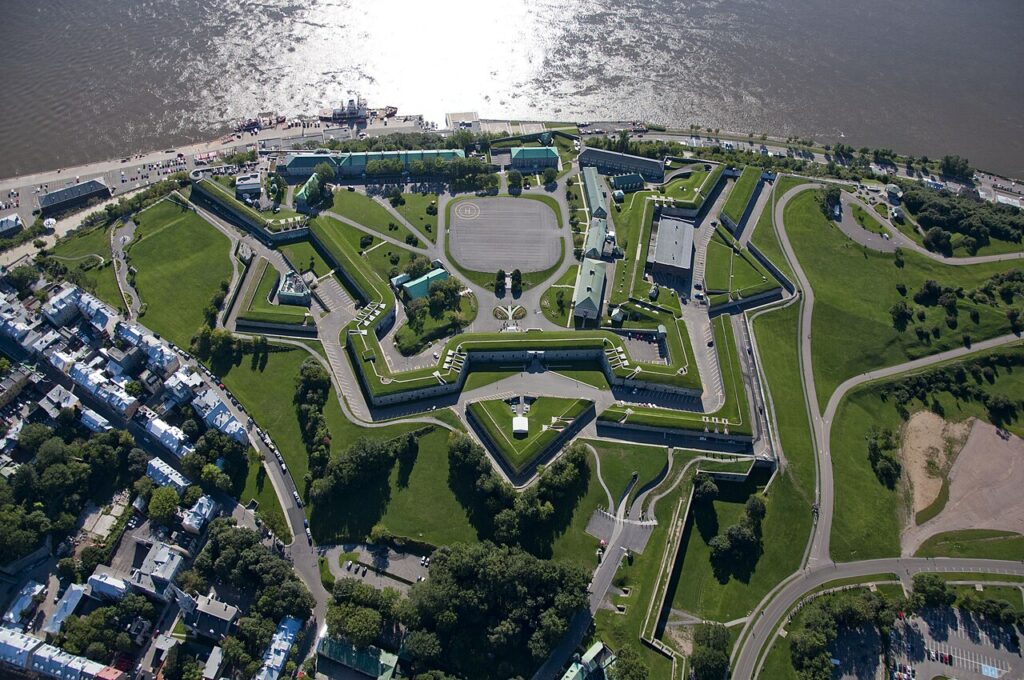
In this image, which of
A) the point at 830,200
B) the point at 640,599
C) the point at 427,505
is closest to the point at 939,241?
the point at 830,200

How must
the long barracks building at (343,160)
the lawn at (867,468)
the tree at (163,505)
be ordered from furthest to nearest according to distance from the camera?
the long barracks building at (343,160), the lawn at (867,468), the tree at (163,505)

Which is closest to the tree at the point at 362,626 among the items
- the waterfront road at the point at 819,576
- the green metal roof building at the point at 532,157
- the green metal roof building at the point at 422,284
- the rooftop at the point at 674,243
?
the waterfront road at the point at 819,576

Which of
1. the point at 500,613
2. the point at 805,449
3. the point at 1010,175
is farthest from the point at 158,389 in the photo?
the point at 1010,175

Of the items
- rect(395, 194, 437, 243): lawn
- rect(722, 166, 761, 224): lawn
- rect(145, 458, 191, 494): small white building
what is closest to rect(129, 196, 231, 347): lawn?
rect(145, 458, 191, 494): small white building

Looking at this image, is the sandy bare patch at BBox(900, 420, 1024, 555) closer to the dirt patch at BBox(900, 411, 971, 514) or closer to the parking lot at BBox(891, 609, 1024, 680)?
the dirt patch at BBox(900, 411, 971, 514)

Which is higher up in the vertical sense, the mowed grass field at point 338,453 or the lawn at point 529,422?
the lawn at point 529,422

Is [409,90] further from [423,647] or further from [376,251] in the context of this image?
[423,647]

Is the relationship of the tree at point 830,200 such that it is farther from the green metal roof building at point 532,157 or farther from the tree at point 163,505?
the tree at point 163,505
